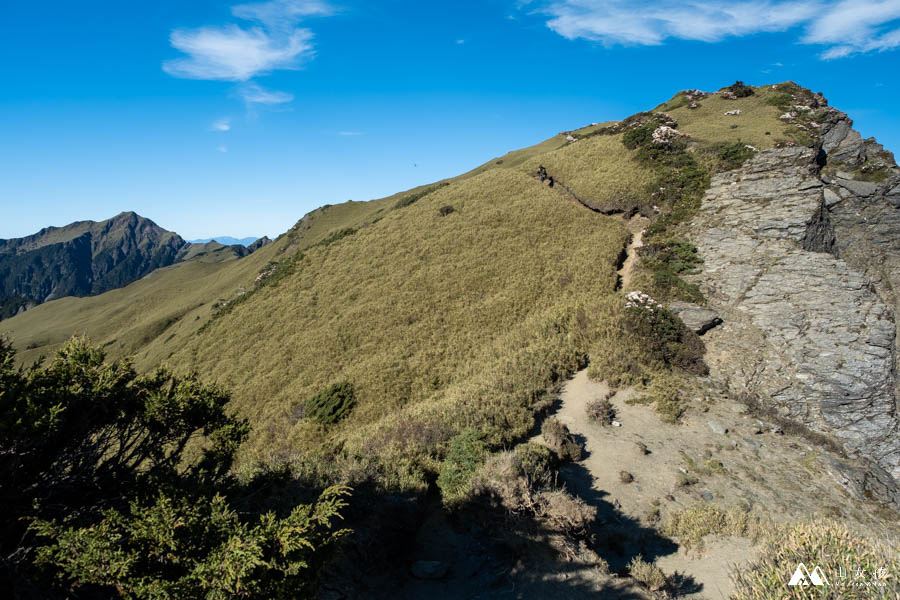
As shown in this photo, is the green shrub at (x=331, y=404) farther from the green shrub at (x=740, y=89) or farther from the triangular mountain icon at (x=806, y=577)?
the green shrub at (x=740, y=89)

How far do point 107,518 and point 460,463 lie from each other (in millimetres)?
8754

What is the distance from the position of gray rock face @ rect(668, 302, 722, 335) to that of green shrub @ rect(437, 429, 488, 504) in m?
14.6

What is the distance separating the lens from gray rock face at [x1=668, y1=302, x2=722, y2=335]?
811 inches

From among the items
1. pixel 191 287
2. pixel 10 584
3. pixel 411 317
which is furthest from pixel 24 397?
pixel 191 287

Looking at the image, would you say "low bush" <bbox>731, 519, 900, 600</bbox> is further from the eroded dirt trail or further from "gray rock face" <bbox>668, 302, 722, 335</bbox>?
"gray rock face" <bbox>668, 302, 722, 335</bbox>

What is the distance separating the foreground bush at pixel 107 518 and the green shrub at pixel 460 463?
4927mm

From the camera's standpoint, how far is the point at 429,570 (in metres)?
9.05

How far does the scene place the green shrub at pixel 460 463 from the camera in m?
11.2

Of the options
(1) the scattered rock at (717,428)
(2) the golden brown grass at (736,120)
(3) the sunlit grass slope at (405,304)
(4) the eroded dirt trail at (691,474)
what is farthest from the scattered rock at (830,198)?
(1) the scattered rock at (717,428)

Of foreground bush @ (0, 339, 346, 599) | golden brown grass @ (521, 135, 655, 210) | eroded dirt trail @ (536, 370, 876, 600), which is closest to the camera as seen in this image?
foreground bush @ (0, 339, 346, 599)

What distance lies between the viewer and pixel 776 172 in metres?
28.2

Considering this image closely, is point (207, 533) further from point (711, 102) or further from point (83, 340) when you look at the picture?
point (711, 102)

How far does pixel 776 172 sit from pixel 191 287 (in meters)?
74.4

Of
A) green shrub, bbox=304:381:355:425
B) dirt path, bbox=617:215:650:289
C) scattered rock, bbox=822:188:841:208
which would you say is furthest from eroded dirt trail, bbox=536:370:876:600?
scattered rock, bbox=822:188:841:208
